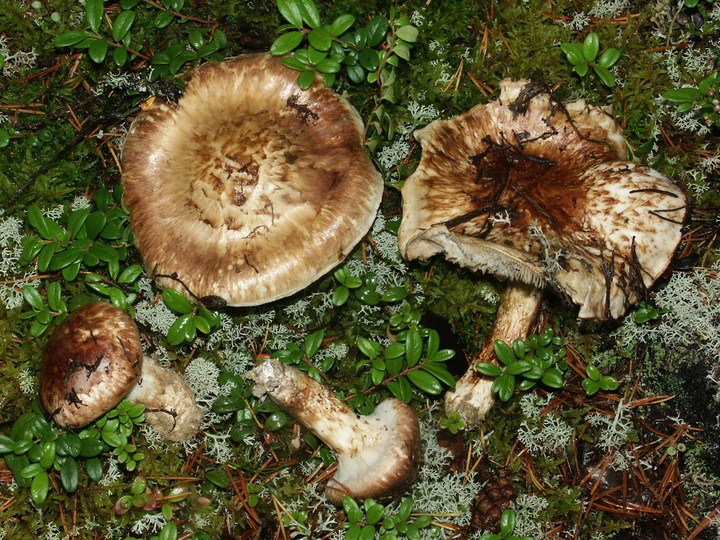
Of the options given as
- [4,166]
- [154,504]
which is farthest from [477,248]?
[4,166]

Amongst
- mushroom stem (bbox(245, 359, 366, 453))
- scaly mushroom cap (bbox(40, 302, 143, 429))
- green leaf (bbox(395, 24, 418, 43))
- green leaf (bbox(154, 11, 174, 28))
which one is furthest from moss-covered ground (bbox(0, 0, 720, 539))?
scaly mushroom cap (bbox(40, 302, 143, 429))

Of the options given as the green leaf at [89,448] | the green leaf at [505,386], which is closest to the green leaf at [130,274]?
the green leaf at [89,448]

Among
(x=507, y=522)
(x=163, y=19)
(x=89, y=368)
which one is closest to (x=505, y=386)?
(x=507, y=522)

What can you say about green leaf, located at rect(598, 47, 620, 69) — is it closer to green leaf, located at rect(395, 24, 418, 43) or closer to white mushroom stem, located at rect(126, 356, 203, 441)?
green leaf, located at rect(395, 24, 418, 43)

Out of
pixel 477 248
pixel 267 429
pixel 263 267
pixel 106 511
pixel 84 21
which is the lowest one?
pixel 106 511

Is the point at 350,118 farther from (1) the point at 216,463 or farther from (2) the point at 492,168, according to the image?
(1) the point at 216,463

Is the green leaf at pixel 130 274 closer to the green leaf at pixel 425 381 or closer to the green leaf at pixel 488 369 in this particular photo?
the green leaf at pixel 425 381
